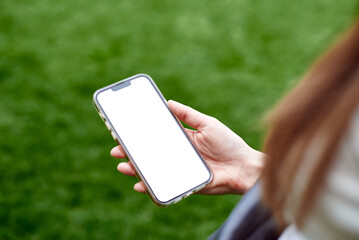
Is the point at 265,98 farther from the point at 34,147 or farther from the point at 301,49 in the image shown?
the point at 34,147

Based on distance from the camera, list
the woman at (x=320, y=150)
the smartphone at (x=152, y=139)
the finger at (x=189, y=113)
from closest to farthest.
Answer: the woman at (x=320, y=150) < the smartphone at (x=152, y=139) < the finger at (x=189, y=113)

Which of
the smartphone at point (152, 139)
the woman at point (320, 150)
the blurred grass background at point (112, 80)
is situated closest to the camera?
the woman at point (320, 150)

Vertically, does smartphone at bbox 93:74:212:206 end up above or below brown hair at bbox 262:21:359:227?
below

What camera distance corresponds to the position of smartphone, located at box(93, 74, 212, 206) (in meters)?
1.69

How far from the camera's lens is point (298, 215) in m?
0.87

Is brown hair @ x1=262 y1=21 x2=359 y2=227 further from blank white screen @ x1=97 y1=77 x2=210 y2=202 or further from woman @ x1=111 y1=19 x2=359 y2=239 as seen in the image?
blank white screen @ x1=97 y1=77 x2=210 y2=202

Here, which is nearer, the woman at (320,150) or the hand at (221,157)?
the woman at (320,150)

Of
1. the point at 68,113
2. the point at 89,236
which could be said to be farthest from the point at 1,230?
the point at 68,113

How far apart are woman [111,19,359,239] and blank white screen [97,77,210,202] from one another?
2.46 feet

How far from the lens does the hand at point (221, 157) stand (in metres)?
1.72

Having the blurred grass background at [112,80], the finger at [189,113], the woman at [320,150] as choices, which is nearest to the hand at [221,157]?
the finger at [189,113]

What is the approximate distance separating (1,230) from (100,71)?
1.34 m

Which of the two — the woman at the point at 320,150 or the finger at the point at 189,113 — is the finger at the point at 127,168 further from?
the woman at the point at 320,150

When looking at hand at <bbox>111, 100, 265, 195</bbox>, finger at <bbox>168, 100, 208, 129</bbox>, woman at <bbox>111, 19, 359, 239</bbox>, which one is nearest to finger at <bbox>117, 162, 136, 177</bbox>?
hand at <bbox>111, 100, 265, 195</bbox>
